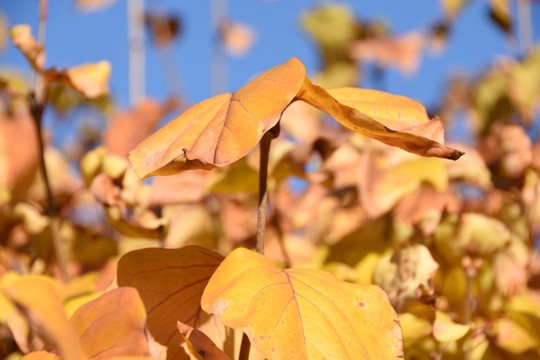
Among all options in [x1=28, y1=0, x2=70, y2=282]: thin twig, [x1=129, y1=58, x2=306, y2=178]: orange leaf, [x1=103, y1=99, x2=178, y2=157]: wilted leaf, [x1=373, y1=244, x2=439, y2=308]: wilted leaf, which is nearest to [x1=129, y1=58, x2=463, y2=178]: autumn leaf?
[x1=129, y1=58, x2=306, y2=178]: orange leaf

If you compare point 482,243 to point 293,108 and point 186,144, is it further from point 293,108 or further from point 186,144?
point 293,108

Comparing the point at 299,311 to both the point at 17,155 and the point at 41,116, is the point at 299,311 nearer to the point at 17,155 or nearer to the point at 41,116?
the point at 41,116

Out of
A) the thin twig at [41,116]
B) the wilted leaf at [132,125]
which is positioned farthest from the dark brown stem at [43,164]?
the wilted leaf at [132,125]

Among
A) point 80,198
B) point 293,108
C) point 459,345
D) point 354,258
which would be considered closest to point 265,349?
point 459,345

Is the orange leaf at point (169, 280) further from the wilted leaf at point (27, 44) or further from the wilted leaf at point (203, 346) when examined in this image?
the wilted leaf at point (27, 44)

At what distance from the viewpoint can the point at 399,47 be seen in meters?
1.24

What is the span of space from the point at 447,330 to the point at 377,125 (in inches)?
5.4

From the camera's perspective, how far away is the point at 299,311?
26 cm

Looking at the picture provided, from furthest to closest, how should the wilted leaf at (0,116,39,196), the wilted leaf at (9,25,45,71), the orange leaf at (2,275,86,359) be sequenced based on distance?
the wilted leaf at (0,116,39,196) < the wilted leaf at (9,25,45,71) < the orange leaf at (2,275,86,359)

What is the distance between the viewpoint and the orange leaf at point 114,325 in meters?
0.22

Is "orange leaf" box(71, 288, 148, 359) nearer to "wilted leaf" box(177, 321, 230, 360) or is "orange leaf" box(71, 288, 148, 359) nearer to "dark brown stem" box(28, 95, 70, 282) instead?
"wilted leaf" box(177, 321, 230, 360)

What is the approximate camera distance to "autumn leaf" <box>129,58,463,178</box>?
250 millimetres

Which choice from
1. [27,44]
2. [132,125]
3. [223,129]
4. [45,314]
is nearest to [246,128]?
[223,129]

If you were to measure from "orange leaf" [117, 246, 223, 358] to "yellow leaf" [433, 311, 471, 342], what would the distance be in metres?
0.13
